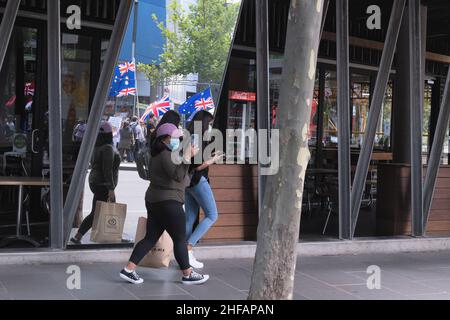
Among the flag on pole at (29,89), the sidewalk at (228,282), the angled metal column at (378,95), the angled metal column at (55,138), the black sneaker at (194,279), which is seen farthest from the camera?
the flag on pole at (29,89)

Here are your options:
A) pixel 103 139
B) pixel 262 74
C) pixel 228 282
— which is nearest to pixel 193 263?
pixel 228 282

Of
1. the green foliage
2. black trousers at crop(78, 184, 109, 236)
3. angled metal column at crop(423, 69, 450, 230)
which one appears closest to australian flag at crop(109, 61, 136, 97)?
the green foliage

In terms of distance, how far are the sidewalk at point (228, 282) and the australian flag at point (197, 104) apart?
6.51ft

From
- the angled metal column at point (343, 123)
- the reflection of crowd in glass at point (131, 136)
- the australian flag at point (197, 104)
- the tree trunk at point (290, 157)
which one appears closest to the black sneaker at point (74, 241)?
the reflection of crowd in glass at point (131, 136)

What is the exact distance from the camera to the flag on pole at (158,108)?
7.59 meters

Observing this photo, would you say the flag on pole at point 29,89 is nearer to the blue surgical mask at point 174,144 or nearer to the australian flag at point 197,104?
the australian flag at point 197,104

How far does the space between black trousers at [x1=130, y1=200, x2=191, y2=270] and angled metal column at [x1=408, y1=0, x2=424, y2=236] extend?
4.28m

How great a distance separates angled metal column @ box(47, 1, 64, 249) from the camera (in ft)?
22.7

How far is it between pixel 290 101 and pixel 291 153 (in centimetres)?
40

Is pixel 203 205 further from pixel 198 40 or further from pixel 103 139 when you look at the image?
pixel 198 40

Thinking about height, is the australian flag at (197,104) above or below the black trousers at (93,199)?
above

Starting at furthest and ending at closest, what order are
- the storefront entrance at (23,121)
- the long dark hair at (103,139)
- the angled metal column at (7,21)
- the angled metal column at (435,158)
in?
1. the storefront entrance at (23,121)
2. the angled metal column at (435,158)
3. the long dark hair at (103,139)
4. the angled metal column at (7,21)

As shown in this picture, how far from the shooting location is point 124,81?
7.62m
